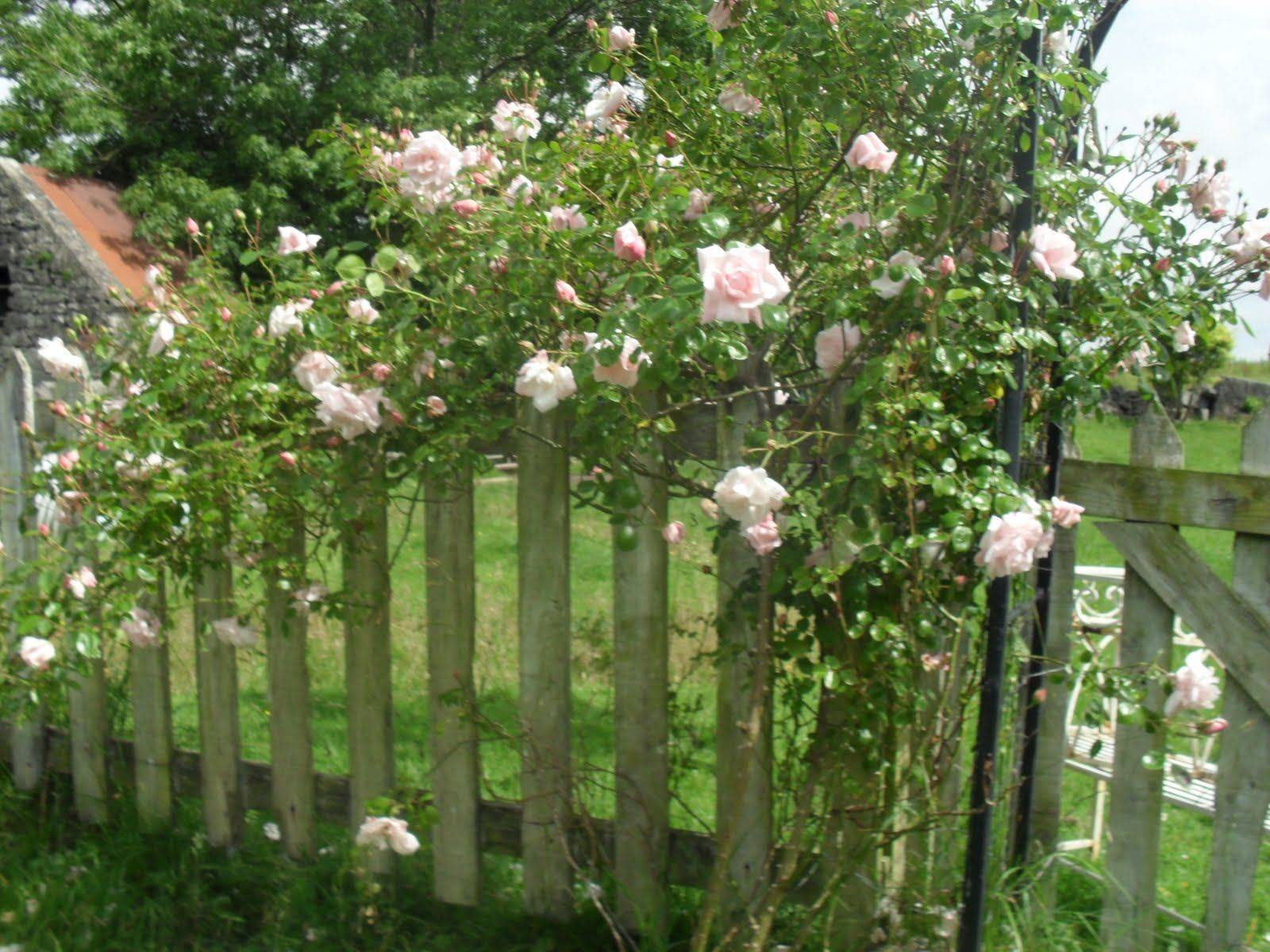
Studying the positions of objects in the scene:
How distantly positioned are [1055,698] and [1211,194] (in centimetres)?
107

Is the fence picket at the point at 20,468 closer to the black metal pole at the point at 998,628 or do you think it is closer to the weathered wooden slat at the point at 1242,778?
the black metal pole at the point at 998,628

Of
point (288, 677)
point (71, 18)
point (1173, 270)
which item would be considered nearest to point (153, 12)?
point (71, 18)

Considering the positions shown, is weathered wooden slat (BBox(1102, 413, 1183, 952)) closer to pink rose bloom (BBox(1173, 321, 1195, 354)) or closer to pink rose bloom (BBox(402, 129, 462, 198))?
pink rose bloom (BBox(1173, 321, 1195, 354))

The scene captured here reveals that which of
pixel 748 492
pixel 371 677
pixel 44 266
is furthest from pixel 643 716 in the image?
pixel 44 266

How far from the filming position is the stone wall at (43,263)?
13.5 meters

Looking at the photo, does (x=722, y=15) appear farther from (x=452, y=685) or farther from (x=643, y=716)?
(x=452, y=685)

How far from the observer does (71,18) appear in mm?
17156

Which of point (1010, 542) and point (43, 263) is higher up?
point (43, 263)

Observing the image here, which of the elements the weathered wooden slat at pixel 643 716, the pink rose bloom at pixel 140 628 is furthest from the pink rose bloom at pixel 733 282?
the pink rose bloom at pixel 140 628

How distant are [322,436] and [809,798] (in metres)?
1.25

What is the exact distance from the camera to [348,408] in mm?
2227

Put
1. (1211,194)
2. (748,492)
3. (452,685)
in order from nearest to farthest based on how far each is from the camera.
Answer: (748,492), (1211,194), (452,685)

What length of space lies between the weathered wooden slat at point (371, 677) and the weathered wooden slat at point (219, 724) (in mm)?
394

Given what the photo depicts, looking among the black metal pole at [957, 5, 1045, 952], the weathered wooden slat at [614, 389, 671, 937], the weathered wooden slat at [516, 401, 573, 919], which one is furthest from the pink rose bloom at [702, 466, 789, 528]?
the weathered wooden slat at [516, 401, 573, 919]
